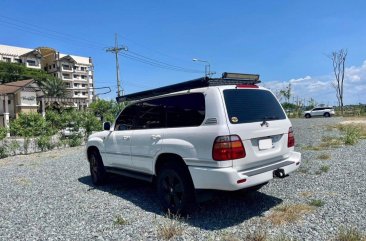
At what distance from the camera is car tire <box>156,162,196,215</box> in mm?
4508

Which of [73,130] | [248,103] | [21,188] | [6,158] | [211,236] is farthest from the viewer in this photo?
[73,130]

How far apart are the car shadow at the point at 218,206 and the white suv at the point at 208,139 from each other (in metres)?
0.34

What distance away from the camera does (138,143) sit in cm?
548

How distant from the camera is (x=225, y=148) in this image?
401cm

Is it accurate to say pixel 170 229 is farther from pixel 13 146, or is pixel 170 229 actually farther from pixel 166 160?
pixel 13 146

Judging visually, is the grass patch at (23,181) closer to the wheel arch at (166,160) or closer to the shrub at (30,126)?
the wheel arch at (166,160)

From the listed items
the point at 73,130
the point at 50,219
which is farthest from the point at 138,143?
the point at 73,130

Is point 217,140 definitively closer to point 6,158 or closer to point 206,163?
point 206,163

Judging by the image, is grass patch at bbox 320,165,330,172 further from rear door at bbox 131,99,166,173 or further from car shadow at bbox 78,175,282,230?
rear door at bbox 131,99,166,173

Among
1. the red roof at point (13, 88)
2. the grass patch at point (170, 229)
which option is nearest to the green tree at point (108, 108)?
the grass patch at point (170, 229)

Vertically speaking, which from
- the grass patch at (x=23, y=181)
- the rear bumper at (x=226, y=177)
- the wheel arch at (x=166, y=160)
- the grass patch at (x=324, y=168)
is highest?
the wheel arch at (x=166, y=160)

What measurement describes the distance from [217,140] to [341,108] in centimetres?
5071

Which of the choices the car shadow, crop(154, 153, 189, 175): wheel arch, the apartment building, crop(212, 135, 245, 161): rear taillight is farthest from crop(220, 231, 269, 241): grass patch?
the apartment building

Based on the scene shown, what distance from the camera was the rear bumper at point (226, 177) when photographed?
13.1ft
